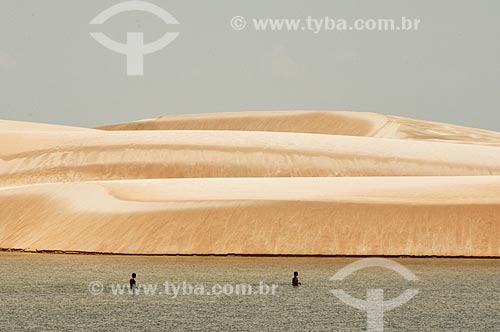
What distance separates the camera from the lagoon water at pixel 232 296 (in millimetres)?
47812

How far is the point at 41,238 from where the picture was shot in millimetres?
86812

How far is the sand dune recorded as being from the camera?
12681 cm

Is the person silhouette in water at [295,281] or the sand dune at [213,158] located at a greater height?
the sand dune at [213,158]

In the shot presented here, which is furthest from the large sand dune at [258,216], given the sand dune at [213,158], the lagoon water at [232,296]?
the lagoon water at [232,296]

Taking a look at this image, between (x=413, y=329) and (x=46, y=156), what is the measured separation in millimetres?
92247

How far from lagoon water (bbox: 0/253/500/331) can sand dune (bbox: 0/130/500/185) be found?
162 feet

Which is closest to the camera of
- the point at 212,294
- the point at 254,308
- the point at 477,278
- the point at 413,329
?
the point at 413,329

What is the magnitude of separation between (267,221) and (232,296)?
1082 inches

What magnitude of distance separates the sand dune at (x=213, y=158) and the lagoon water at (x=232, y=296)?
162 ft

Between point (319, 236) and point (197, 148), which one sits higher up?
point (197, 148)

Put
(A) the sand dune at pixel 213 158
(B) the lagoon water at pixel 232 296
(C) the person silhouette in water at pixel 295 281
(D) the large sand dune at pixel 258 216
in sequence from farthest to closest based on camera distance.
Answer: (A) the sand dune at pixel 213 158, (D) the large sand dune at pixel 258 216, (C) the person silhouette in water at pixel 295 281, (B) the lagoon water at pixel 232 296

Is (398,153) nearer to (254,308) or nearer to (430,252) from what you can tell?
(430,252)

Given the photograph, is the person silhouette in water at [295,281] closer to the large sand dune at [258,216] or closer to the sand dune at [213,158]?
the large sand dune at [258,216]

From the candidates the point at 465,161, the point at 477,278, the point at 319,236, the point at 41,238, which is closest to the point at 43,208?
the point at 41,238
